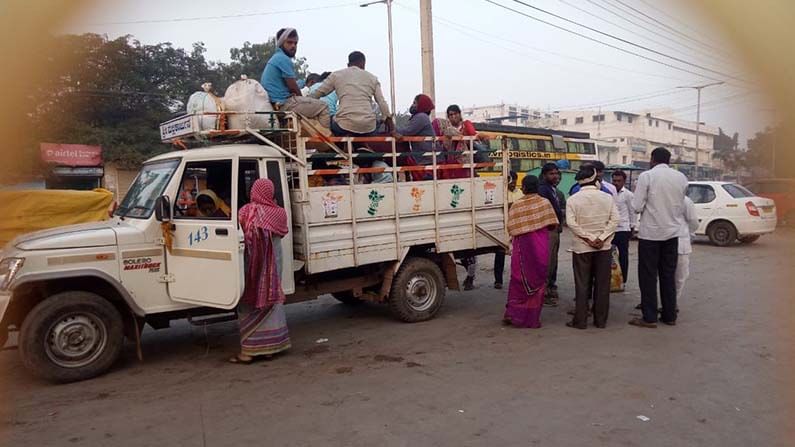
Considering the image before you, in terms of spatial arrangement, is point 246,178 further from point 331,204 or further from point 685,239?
point 685,239

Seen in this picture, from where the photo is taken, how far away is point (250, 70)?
96.0 ft

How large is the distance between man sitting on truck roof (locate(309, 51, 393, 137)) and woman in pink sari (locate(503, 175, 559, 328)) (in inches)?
72.8

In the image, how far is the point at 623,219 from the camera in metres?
7.20

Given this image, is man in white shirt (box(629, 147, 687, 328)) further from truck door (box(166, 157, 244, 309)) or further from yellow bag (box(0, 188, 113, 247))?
yellow bag (box(0, 188, 113, 247))

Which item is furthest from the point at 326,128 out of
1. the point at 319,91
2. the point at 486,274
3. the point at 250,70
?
the point at 250,70

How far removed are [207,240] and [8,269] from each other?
1.49 metres

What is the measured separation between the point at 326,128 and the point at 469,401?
126 inches

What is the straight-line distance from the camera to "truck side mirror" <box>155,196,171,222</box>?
181 inches

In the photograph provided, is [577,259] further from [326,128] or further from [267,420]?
[267,420]

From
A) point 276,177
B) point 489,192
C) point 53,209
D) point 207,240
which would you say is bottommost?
point 207,240

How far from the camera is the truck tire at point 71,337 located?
4211 mm

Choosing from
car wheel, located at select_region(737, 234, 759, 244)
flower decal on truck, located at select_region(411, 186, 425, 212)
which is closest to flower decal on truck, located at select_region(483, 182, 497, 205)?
flower decal on truck, located at select_region(411, 186, 425, 212)

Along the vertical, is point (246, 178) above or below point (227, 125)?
below

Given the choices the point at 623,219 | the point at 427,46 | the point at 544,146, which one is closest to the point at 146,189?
the point at 623,219
